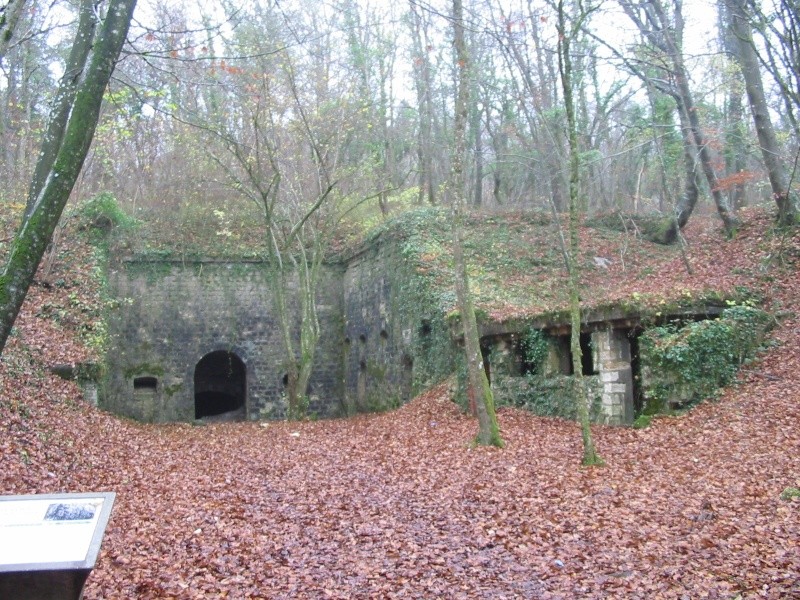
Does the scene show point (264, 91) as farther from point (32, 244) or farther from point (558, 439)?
point (32, 244)

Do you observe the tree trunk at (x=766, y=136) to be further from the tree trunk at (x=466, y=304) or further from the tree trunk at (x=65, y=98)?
the tree trunk at (x=65, y=98)

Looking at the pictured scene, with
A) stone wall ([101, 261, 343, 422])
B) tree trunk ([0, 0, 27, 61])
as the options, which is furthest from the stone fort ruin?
tree trunk ([0, 0, 27, 61])

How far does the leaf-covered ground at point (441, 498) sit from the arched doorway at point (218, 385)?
26.1 feet

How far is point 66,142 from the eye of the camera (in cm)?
479

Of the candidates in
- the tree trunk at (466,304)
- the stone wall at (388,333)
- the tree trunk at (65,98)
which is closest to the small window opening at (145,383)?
the stone wall at (388,333)

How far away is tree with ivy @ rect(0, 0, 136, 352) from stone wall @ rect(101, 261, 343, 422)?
13017mm

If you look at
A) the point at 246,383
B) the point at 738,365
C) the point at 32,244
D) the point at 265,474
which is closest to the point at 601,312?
the point at 738,365

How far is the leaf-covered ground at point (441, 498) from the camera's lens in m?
4.84

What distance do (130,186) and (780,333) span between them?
60.5 feet

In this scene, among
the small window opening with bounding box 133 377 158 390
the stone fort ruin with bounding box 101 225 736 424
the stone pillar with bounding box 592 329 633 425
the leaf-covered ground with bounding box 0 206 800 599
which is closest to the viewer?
the leaf-covered ground with bounding box 0 206 800 599

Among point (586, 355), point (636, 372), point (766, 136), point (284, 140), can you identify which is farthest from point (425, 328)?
point (766, 136)

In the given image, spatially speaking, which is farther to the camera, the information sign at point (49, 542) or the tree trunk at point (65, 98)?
the tree trunk at point (65, 98)

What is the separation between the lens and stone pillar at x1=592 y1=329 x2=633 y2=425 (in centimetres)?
1037

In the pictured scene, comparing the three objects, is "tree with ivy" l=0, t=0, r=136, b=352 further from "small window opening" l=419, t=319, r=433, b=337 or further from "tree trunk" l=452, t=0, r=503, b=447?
"small window opening" l=419, t=319, r=433, b=337
